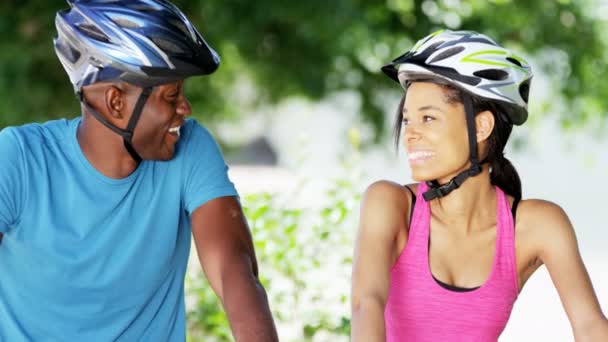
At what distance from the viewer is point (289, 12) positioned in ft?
22.1

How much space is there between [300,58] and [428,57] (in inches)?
174

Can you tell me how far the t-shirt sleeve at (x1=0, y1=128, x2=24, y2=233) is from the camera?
2.91 metres

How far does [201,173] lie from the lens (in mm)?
3092

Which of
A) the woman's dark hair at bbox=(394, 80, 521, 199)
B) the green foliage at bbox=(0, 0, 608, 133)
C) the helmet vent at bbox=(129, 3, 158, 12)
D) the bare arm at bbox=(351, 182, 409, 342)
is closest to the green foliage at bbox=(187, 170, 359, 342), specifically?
the woman's dark hair at bbox=(394, 80, 521, 199)

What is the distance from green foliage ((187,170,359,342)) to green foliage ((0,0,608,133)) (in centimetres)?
189

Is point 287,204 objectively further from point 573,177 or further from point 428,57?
point 573,177

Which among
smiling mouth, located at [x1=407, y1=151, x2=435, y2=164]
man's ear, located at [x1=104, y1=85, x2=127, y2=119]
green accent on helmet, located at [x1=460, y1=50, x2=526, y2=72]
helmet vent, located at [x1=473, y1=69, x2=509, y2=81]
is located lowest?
smiling mouth, located at [x1=407, y1=151, x2=435, y2=164]

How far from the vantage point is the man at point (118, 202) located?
295 centimetres

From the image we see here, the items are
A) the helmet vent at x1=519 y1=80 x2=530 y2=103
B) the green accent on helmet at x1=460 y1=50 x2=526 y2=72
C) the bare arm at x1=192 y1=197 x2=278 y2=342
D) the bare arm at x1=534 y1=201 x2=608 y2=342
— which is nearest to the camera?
the bare arm at x1=192 y1=197 x2=278 y2=342

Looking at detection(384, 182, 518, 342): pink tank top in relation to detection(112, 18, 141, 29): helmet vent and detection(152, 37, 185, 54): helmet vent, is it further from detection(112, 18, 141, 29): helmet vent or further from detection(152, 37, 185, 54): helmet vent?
detection(112, 18, 141, 29): helmet vent

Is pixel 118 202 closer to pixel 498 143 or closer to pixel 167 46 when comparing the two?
pixel 167 46

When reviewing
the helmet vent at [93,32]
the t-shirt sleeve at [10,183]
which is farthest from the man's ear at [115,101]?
the t-shirt sleeve at [10,183]

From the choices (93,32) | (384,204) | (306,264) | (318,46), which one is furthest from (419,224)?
(318,46)

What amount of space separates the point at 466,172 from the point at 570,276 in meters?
0.43
